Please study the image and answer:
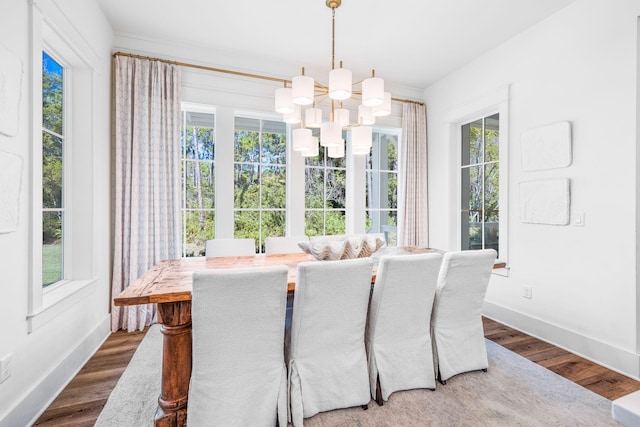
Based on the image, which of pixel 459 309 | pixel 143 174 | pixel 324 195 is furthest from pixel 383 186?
pixel 143 174

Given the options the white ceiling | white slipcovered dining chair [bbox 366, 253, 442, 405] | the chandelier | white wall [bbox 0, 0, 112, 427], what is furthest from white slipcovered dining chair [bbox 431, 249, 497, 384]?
white wall [bbox 0, 0, 112, 427]

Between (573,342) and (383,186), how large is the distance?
260 cm

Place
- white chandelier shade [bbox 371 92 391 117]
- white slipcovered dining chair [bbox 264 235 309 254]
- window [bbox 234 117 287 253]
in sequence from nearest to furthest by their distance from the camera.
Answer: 1. white chandelier shade [bbox 371 92 391 117]
2. white slipcovered dining chair [bbox 264 235 309 254]
3. window [bbox 234 117 287 253]

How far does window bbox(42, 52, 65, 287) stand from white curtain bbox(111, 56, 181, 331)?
20.8 inches

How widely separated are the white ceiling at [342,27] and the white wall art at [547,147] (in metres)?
1.01

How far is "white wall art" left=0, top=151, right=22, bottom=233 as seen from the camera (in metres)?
1.58

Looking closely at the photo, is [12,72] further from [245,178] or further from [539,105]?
[539,105]

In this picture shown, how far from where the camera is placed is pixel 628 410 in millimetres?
702

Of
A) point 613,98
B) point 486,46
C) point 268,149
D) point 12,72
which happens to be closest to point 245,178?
point 268,149

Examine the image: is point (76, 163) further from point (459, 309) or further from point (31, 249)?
point (459, 309)

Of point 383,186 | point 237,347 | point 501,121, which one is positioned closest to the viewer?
point 237,347

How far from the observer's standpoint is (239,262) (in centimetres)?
245

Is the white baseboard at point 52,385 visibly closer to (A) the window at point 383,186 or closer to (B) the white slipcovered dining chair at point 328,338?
(B) the white slipcovered dining chair at point 328,338

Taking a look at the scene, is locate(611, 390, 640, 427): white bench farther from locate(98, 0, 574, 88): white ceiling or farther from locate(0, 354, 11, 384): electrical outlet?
locate(98, 0, 574, 88): white ceiling
